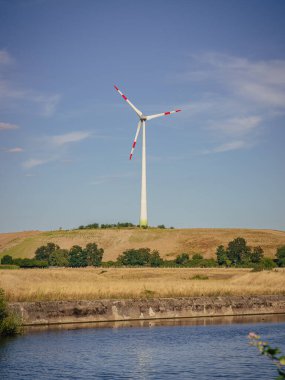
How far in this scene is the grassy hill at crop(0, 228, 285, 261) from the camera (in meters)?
145

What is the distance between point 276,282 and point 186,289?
555 inches

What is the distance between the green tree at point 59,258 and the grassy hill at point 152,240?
17.5 meters

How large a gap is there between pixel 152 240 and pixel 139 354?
403 feet

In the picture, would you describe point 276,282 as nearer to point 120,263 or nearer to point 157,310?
point 157,310

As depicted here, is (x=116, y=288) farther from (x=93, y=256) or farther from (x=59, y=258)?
(x=93, y=256)

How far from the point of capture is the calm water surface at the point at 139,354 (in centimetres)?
2605

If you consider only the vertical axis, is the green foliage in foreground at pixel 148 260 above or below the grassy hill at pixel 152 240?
below

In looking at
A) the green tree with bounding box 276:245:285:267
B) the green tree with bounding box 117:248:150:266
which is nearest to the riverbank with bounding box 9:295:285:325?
the green tree with bounding box 276:245:285:267

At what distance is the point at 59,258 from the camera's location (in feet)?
405

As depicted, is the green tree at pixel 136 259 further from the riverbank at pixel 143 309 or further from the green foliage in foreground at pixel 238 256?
the riverbank at pixel 143 309

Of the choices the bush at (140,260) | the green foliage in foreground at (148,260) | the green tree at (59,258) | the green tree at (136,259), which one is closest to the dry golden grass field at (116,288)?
the green foliage in foreground at (148,260)

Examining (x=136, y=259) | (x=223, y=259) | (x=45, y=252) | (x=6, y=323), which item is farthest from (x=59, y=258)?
(x=6, y=323)

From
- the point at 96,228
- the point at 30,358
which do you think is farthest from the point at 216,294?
the point at 96,228

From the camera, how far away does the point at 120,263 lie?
117 metres
